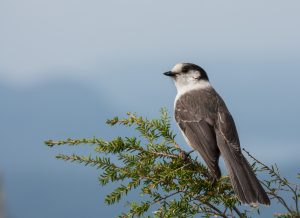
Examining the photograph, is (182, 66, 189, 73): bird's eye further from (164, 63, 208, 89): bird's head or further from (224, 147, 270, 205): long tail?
(224, 147, 270, 205): long tail

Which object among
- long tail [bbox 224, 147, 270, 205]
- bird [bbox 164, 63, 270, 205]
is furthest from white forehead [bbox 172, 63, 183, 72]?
long tail [bbox 224, 147, 270, 205]

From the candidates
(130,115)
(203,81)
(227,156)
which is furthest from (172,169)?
(203,81)

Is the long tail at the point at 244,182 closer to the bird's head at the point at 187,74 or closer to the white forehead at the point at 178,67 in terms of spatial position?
the bird's head at the point at 187,74

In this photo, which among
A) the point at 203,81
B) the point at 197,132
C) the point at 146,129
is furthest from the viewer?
the point at 203,81

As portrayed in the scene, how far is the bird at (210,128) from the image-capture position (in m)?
7.12

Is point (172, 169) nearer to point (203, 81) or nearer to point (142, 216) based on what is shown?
point (142, 216)

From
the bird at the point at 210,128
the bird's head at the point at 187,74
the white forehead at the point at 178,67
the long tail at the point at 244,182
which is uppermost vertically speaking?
the white forehead at the point at 178,67

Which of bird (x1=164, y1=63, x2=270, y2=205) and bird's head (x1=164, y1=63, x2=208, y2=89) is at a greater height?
bird's head (x1=164, y1=63, x2=208, y2=89)

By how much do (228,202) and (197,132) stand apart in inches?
98.2

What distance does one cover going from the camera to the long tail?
6.73 metres

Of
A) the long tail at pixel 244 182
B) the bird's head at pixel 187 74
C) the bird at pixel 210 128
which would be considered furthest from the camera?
the bird's head at pixel 187 74

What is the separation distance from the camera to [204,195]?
6.52 meters

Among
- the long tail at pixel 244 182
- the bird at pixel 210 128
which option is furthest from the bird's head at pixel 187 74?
the long tail at pixel 244 182

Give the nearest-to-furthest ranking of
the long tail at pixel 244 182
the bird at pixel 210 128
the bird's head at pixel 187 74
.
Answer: the long tail at pixel 244 182, the bird at pixel 210 128, the bird's head at pixel 187 74
